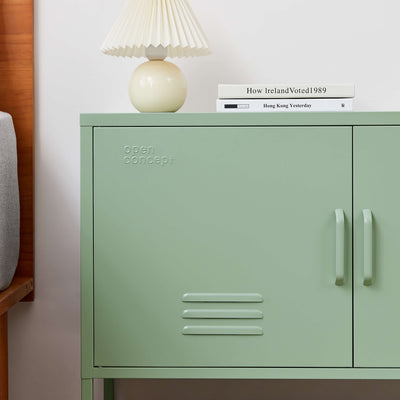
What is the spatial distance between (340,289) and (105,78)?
0.88 meters

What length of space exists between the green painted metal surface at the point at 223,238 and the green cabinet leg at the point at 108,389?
16.1 inches

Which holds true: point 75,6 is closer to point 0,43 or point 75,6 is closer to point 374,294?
point 0,43

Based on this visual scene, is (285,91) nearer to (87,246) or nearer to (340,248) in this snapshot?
(340,248)

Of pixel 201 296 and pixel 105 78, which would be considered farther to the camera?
pixel 105 78

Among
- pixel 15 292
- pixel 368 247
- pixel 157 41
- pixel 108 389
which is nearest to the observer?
pixel 368 247

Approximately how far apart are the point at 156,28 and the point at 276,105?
1.10ft

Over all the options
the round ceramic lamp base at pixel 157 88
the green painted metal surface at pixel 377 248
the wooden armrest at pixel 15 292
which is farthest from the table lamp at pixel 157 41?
the wooden armrest at pixel 15 292

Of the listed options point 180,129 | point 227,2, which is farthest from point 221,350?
point 227,2

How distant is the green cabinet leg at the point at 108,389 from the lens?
1.70m

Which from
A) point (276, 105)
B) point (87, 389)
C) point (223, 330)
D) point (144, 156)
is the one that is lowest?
point (87, 389)

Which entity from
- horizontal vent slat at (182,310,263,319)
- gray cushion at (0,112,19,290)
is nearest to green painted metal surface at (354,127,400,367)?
horizontal vent slat at (182,310,263,319)

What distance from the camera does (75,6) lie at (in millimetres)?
1773

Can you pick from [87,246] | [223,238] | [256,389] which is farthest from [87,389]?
[256,389]

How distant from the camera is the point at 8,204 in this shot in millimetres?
1544
